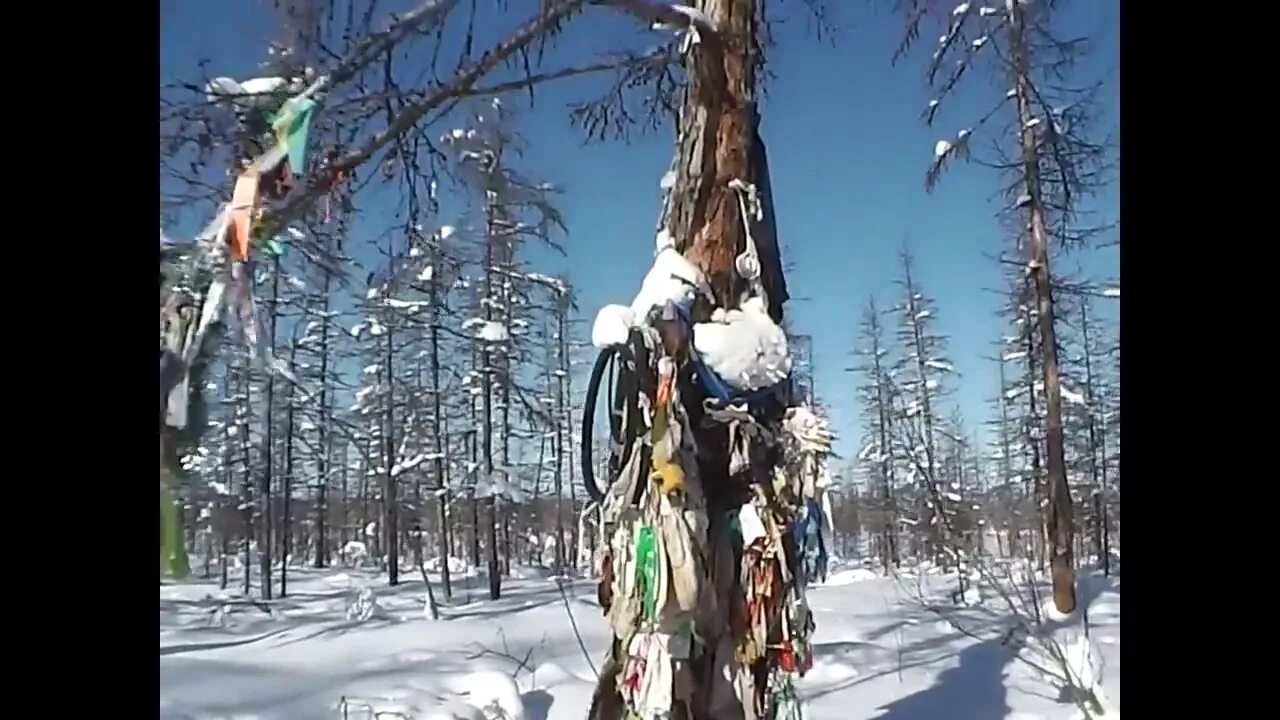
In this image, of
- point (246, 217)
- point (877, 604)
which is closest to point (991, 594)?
point (877, 604)

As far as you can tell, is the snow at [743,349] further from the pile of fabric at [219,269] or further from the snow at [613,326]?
the pile of fabric at [219,269]

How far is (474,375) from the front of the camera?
3111mm

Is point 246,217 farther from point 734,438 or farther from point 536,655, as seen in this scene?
point 536,655

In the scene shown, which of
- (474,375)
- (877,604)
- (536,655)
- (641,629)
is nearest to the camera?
(641,629)

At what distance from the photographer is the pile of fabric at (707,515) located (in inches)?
38.3

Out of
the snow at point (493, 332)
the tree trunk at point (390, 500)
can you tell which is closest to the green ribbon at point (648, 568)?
the snow at point (493, 332)

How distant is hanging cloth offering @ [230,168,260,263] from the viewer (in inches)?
33.6

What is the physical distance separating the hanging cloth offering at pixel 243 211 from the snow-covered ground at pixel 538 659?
61 centimetres

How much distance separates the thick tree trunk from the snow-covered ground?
0.16m

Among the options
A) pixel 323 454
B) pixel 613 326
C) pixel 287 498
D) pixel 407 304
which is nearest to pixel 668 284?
pixel 613 326

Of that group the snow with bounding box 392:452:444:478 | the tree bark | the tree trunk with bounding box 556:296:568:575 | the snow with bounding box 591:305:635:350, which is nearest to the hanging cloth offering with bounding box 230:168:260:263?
the snow with bounding box 591:305:635:350

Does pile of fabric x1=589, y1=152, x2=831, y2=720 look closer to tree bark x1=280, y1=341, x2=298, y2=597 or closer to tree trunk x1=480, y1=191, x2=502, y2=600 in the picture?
tree trunk x1=480, y1=191, x2=502, y2=600
